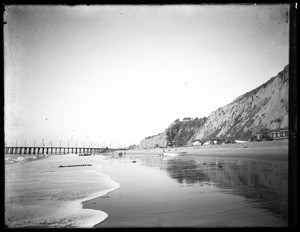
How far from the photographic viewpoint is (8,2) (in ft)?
8.23

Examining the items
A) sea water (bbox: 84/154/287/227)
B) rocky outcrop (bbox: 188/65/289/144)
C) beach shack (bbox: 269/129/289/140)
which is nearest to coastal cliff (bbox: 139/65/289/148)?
rocky outcrop (bbox: 188/65/289/144)

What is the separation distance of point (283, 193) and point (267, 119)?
5943 centimetres

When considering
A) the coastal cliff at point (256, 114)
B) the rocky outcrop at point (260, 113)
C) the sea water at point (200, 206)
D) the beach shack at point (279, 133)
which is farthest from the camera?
the coastal cliff at point (256, 114)

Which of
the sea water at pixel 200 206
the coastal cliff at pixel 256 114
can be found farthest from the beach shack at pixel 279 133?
the sea water at pixel 200 206

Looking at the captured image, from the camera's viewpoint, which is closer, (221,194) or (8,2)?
(8,2)

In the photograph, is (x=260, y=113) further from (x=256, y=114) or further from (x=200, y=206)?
(x=200, y=206)

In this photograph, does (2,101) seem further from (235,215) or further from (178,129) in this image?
(178,129)

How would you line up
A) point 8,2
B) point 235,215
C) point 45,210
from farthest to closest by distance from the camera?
point 45,210 → point 235,215 → point 8,2

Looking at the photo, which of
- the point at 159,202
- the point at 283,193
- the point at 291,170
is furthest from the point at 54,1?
the point at 283,193

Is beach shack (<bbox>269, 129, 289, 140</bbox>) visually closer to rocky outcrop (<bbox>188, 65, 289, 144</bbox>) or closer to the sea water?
rocky outcrop (<bbox>188, 65, 289, 144</bbox>)

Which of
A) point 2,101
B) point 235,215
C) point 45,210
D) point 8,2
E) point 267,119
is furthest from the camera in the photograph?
point 267,119

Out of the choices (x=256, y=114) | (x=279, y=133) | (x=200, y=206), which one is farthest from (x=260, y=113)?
(x=200, y=206)

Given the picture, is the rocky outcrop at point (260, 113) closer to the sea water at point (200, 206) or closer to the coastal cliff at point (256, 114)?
the coastal cliff at point (256, 114)

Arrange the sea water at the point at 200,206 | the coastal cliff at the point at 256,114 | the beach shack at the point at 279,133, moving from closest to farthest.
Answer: the sea water at the point at 200,206
the beach shack at the point at 279,133
the coastal cliff at the point at 256,114
